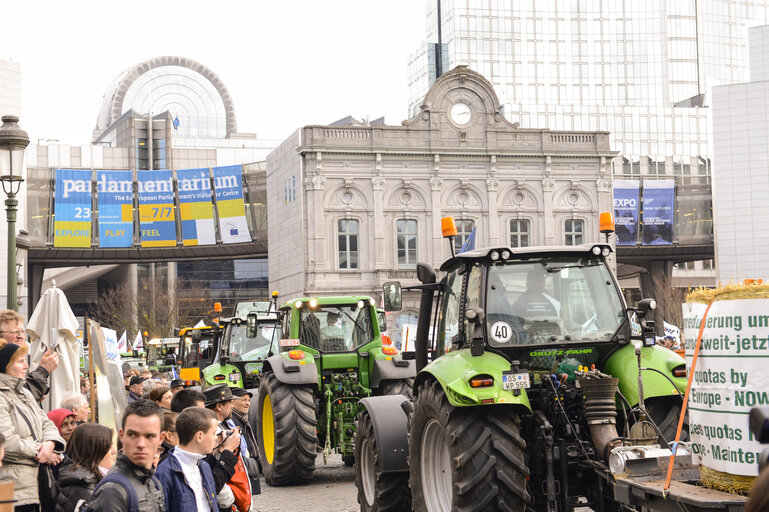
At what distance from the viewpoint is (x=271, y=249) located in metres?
55.4

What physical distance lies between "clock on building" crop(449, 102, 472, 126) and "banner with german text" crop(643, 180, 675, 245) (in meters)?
21.0

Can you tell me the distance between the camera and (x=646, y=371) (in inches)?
327

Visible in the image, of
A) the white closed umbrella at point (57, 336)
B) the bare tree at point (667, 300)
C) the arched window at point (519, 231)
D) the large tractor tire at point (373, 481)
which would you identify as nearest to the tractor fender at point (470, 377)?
the large tractor tire at point (373, 481)

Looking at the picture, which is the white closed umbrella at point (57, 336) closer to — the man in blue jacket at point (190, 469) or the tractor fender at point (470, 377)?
the tractor fender at point (470, 377)

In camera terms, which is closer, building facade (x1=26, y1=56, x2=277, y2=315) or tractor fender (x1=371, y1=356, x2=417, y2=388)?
tractor fender (x1=371, y1=356, x2=417, y2=388)

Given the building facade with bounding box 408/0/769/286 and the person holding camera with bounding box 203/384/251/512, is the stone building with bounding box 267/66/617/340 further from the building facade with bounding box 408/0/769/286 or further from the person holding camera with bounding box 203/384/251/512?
the building facade with bounding box 408/0/769/286

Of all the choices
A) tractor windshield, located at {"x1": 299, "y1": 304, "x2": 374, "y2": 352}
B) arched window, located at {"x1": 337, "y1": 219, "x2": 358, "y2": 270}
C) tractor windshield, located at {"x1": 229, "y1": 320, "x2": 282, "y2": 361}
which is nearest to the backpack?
tractor windshield, located at {"x1": 299, "y1": 304, "x2": 374, "y2": 352}

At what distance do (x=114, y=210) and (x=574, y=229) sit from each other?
26.9 m

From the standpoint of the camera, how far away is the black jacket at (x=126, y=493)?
510cm

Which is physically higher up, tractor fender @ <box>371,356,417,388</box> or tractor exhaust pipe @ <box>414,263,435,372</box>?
tractor exhaust pipe @ <box>414,263,435,372</box>

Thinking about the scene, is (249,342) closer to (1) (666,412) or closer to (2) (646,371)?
(2) (646,371)

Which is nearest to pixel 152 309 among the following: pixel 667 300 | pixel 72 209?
pixel 72 209

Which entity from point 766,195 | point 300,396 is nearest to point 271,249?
point 766,195

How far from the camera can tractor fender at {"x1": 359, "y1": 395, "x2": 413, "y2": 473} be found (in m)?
9.68
